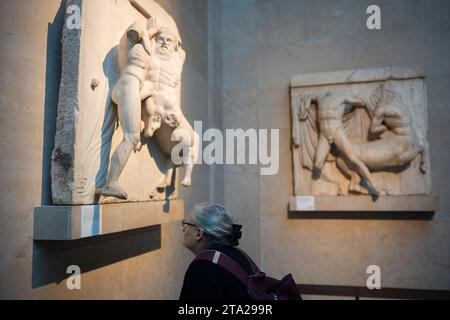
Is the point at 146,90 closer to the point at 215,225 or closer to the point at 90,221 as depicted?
the point at 90,221

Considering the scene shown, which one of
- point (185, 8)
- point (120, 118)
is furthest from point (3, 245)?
point (185, 8)

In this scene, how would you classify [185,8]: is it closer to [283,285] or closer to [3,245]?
[3,245]

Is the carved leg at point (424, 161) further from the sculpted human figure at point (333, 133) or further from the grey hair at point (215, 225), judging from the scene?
the grey hair at point (215, 225)

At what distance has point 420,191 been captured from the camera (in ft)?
13.1

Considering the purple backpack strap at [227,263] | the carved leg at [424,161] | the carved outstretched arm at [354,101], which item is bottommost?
the purple backpack strap at [227,263]

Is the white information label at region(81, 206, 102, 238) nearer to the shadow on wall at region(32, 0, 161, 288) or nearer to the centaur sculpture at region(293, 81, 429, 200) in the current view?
the shadow on wall at region(32, 0, 161, 288)

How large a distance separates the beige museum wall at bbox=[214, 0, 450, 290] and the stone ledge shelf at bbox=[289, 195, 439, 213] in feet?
0.97

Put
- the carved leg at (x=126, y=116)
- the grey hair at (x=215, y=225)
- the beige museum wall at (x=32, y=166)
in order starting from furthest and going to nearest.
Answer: the carved leg at (x=126, y=116), the beige museum wall at (x=32, y=166), the grey hair at (x=215, y=225)

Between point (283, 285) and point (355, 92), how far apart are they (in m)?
3.22

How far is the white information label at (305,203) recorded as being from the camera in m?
4.15

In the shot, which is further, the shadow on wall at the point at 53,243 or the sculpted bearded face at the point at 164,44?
the sculpted bearded face at the point at 164,44

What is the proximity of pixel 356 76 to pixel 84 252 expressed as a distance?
3.38 metres

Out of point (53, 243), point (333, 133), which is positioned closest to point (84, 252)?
point (53, 243)

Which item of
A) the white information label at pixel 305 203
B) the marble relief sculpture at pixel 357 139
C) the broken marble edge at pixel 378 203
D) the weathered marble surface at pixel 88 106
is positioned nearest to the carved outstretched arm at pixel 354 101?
the marble relief sculpture at pixel 357 139
